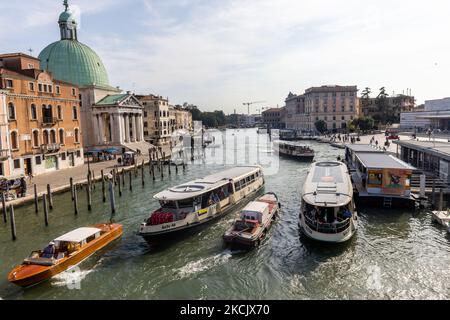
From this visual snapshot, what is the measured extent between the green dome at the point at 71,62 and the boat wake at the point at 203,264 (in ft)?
200

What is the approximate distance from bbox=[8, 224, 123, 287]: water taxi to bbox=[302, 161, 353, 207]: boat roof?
43.7 feet

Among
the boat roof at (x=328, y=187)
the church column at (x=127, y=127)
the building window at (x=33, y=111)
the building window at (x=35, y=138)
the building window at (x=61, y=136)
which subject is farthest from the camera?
the church column at (x=127, y=127)

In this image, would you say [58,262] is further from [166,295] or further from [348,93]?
[348,93]

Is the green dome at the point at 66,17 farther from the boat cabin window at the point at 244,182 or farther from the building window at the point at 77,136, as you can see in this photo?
the boat cabin window at the point at 244,182

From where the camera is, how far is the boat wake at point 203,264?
712 inches

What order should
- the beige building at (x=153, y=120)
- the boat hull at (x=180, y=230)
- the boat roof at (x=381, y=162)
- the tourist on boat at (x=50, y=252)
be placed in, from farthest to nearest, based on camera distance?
1. the beige building at (x=153, y=120)
2. the boat roof at (x=381, y=162)
3. the boat hull at (x=180, y=230)
4. the tourist on boat at (x=50, y=252)

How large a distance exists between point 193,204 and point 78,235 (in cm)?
751

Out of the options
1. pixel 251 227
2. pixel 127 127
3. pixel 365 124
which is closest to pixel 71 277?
pixel 251 227

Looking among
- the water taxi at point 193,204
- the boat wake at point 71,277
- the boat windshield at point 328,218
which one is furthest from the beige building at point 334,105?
the boat wake at point 71,277

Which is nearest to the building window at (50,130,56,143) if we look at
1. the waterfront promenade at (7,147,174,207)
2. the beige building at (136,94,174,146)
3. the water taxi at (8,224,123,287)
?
the waterfront promenade at (7,147,174,207)

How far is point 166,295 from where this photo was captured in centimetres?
1599

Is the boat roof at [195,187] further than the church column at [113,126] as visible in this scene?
No
